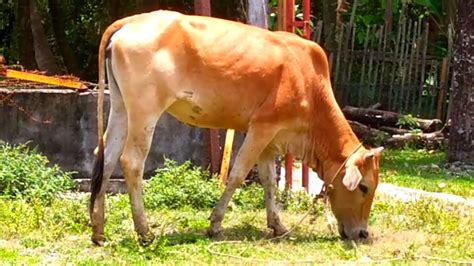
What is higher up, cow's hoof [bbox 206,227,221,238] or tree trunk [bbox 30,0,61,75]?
cow's hoof [bbox 206,227,221,238]

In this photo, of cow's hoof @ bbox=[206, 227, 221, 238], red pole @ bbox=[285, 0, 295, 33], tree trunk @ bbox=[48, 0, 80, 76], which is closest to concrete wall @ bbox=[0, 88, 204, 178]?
red pole @ bbox=[285, 0, 295, 33]

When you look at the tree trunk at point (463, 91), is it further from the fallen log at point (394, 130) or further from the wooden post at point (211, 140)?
the wooden post at point (211, 140)

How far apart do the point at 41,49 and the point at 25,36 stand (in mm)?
1283

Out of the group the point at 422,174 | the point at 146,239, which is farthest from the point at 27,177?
the point at 422,174

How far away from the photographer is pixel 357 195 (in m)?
8.71

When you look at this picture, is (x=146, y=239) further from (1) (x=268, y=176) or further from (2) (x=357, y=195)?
(2) (x=357, y=195)

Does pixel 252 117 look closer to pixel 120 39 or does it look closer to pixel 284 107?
pixel 284 107

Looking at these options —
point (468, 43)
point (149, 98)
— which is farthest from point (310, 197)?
point (468, 43)

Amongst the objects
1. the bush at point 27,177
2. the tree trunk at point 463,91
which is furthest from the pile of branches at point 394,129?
the bush at point 27,177

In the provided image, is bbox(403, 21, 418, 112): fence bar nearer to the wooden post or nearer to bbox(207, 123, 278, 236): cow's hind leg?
the wooden post

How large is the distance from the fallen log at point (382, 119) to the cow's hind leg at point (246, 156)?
35.3 ft

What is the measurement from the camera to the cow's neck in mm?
8938

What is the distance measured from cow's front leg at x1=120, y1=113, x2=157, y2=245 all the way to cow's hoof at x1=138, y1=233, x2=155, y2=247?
0.05 meters

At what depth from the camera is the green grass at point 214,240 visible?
7.78m
